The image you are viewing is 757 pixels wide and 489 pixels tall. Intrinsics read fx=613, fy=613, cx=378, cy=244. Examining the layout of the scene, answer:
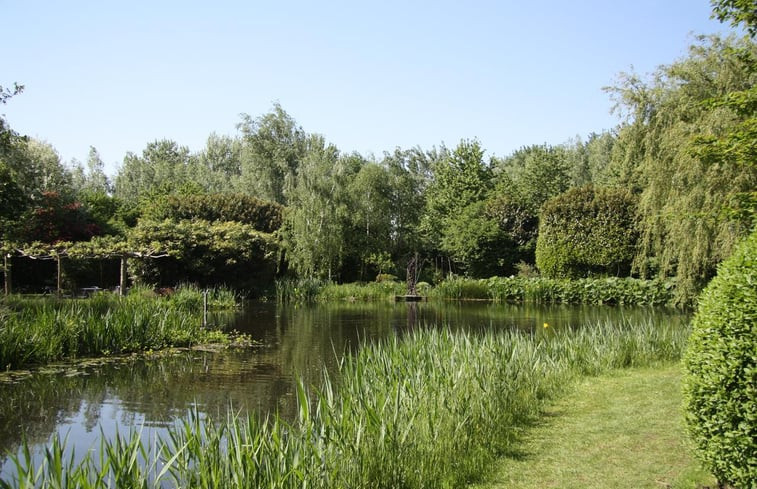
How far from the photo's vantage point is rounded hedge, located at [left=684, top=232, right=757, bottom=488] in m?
3.47

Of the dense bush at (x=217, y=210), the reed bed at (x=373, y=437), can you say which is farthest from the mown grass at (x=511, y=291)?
the reed bed at (x=373, y=437)

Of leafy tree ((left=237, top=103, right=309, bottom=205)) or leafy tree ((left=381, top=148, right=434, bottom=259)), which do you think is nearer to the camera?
leafy tree ((left=381, top=148, right=434, bottom=259))

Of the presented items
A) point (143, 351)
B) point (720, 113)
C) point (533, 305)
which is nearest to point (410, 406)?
point (143, 351)

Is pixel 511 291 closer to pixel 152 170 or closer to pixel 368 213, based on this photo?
pixel 368 213

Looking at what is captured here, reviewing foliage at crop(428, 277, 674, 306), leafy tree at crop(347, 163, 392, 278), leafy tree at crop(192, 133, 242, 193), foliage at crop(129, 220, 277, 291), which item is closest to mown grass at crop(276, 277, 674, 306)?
foliage at crop(428, 277, 674, 306)

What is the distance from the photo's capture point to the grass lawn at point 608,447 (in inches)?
176

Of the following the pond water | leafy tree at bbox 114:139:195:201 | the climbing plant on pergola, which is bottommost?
the pond water

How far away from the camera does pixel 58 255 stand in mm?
20328

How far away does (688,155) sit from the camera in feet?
39.1

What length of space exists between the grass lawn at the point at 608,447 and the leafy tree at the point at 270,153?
3718cm

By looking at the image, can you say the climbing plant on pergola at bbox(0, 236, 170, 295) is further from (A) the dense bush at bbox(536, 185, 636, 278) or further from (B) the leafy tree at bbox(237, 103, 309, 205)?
(B) the leafy tree at bbox(237, 103, 309, 205)

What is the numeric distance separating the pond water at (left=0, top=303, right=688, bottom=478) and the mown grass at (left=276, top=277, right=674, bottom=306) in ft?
27.3

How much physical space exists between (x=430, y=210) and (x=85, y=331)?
2738 cm

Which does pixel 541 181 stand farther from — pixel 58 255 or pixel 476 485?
pixel 476 485
